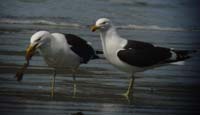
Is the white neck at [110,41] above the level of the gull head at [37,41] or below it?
below

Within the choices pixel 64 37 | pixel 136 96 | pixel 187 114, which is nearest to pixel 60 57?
pixel 64 37

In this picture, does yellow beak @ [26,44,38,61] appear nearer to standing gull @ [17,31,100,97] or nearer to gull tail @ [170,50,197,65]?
standing gull @ [17,31,100,97]

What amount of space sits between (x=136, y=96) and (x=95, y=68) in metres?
2.42

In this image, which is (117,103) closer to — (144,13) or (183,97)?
(183,97)

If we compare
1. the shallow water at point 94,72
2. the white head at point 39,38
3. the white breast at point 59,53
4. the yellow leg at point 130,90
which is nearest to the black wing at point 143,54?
the yellow leg at point 130,90

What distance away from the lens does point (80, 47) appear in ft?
37.7

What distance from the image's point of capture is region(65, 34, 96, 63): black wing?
11328 millimetres

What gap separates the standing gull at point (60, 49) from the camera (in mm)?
10555

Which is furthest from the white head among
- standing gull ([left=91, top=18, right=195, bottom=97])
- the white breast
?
standing gull ([left=91, top=18, right=195, bottom=97])

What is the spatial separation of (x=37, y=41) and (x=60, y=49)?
2.30 feet

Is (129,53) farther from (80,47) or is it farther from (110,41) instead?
(80,47)

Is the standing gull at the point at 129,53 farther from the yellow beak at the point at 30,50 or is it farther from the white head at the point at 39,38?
the yellow beak at the point at 30,50

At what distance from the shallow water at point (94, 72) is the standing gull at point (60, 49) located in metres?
0.39

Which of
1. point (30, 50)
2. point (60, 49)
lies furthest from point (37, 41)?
point (60, 49)
